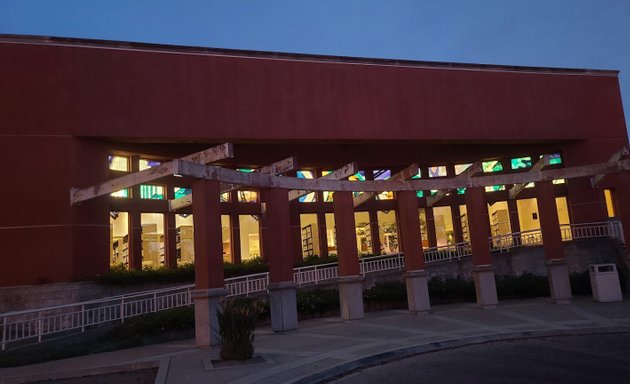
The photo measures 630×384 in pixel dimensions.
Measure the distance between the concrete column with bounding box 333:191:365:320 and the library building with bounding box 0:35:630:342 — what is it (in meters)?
0.06

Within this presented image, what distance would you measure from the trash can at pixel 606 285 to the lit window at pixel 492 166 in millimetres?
12450

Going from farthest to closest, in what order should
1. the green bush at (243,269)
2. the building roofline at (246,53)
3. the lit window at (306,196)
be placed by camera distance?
the lit window at (306,196), the green bush at (243,269), the building roofline at (246,53)

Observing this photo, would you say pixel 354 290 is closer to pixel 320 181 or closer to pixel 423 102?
pixel 320 181

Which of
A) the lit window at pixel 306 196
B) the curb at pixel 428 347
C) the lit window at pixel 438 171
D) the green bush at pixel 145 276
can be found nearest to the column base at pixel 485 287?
the curb at pixel 428 347

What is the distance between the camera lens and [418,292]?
1625 cm

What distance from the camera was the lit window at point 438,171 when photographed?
28444 millimetres

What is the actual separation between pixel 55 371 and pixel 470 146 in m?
23.6

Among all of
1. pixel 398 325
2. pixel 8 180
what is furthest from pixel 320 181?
pixel 8 180

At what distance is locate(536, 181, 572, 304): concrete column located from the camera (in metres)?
16.6

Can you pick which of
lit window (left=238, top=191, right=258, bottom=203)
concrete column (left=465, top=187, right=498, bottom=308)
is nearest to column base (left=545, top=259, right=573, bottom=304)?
concrete column (left=465, top=187, right=498, bottom=308)

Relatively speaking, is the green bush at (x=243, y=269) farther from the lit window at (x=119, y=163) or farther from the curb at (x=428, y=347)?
the curb at (x=428, y=347)

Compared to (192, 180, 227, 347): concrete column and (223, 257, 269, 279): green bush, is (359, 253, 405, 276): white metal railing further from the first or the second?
(192, 180, 227, 347): concrete column

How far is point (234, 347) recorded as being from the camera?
390 inches

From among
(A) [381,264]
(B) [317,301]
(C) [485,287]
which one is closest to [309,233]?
(A) [381,264]
